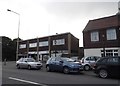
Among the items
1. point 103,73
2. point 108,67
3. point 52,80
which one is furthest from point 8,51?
point 52,80

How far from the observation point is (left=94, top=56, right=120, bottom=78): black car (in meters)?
14.0

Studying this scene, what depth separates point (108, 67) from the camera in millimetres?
14398

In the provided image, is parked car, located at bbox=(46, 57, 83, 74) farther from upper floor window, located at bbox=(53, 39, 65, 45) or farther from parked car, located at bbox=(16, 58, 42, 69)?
upper floor window, located at bbox=(53, 39, 65, 45)

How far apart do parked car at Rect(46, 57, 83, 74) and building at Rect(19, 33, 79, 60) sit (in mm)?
19057

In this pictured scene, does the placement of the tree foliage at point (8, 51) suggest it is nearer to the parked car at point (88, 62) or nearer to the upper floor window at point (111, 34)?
the upper floor window at point (111, 34)

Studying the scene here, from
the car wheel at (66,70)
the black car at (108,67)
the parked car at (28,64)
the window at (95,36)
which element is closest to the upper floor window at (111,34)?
the window at (95,36)

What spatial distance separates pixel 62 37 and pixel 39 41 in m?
9.08

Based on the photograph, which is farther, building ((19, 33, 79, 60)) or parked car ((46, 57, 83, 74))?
building ((19, 33, 79, 60))

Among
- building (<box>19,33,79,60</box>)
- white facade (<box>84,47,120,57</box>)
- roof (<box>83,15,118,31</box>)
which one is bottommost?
white facade (<box>84,47,120,57</box>)

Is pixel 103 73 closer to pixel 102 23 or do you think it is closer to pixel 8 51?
pixel 102 23

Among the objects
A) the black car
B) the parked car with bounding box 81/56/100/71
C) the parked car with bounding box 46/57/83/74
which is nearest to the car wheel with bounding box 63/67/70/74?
the parked car with bounding box 46/57/83/74

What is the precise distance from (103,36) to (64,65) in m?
15.2

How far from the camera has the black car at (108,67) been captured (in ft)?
45.8

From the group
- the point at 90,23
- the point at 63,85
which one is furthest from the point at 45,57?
the point at 63,85
